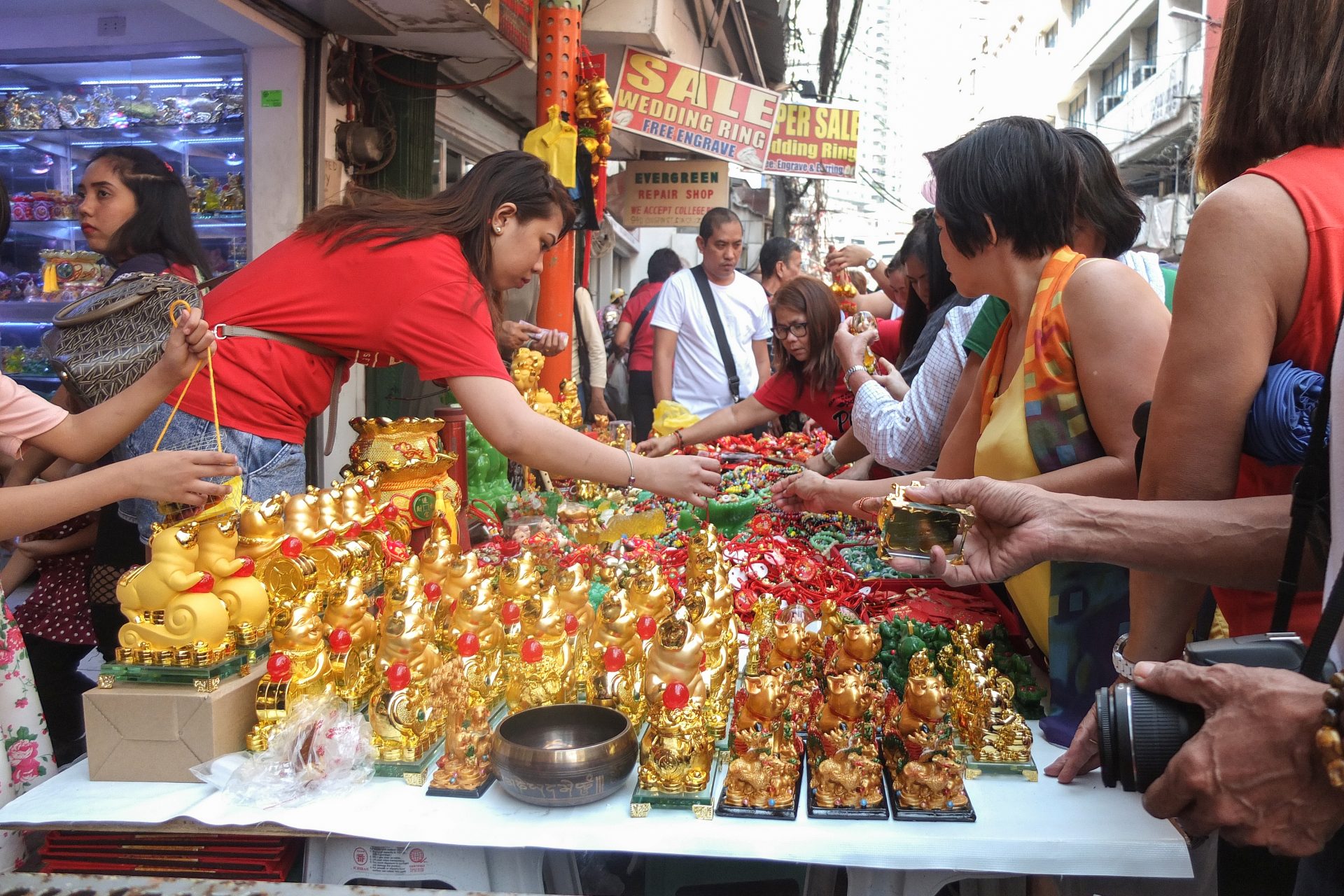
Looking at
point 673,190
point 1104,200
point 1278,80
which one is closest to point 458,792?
point 1278,80

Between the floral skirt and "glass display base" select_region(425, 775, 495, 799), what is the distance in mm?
833

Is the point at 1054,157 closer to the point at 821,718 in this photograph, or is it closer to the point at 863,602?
the point at 863,602

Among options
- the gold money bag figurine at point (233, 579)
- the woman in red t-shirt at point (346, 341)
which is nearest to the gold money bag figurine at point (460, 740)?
the gold money bag figurine at point (233, 579)

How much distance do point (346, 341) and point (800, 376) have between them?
6.93ft

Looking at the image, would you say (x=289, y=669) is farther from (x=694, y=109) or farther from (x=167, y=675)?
(x=694, y=109)

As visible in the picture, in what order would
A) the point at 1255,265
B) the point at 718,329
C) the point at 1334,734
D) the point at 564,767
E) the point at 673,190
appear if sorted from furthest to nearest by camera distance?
the point at 673,190, the point at 718,329, the point at 564,767, the point at 1255,265, the point at 1334,734

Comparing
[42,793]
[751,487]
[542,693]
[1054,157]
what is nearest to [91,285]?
[751,487]

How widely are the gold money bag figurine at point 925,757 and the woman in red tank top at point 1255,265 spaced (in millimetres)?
440

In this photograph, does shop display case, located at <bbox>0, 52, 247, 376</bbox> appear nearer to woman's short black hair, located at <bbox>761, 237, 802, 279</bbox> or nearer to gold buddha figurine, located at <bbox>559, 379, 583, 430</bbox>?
gold buddha figurine, located at <bbox>559, 379, 583, 430</bbox>

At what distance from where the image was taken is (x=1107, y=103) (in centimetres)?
2348

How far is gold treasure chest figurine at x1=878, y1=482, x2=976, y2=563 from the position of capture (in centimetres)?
160

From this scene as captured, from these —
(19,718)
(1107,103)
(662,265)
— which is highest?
(1107,103)

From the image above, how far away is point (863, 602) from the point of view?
2.15m

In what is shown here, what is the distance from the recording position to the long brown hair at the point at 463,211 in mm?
2195
